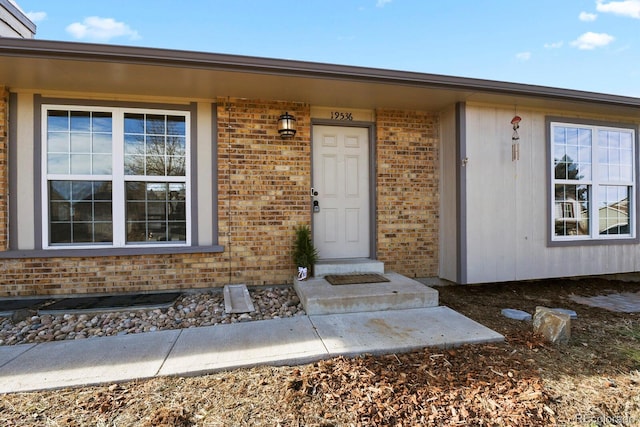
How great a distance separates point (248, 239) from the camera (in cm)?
405

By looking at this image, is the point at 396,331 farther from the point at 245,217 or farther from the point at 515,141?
the point at 515,141

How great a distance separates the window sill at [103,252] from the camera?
3.56 meters

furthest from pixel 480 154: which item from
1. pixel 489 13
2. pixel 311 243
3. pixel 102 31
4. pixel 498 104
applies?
pixel 102 31

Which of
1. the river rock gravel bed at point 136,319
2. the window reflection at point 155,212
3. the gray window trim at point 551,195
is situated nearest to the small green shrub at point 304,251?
the river rock gravel bed at point 136,319

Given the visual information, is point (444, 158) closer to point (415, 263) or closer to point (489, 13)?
point (415, 263)

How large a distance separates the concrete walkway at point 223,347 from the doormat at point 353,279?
0.62 meters

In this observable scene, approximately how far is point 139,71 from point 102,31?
2.48 m

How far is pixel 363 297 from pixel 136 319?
2.42 m

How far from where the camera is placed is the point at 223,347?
2.40m

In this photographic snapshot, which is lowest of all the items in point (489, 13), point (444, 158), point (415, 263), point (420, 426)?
point (420, 426)

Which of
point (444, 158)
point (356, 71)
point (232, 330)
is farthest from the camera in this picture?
point (444, 158)

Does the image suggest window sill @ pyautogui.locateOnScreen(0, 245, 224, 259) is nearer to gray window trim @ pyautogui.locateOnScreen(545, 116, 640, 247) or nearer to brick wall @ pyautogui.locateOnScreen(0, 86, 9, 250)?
brick wall @ pyautogui.locateOnScreen(0, 86, 9, 250)

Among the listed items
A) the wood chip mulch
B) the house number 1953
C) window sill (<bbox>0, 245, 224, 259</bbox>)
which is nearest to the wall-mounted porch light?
the house number 1953

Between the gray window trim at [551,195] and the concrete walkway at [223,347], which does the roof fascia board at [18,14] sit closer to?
the concrete walkway at [223,347]
